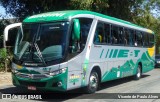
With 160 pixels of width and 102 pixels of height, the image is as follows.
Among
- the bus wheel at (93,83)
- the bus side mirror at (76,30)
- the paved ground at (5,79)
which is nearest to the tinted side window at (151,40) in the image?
the bus wheel at (93,83)

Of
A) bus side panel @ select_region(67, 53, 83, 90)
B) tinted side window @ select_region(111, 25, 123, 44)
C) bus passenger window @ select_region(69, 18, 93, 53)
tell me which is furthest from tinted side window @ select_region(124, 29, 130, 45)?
bus side panel @ select_region(67, 53, 83, 90)

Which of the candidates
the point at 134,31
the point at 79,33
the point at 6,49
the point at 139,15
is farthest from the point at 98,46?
the point at 139,15

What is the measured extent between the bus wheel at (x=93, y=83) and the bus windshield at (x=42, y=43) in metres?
2.32

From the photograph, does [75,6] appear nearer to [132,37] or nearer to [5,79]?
[132,37]

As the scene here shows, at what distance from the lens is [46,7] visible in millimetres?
21469

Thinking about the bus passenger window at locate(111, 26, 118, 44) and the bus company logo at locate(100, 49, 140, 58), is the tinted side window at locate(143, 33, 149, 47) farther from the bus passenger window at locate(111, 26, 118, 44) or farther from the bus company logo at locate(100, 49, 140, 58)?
the bus passenger window at locate(111, 26, 118, 44)

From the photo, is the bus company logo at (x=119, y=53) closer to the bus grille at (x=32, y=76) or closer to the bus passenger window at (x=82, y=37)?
the bus passenger window at (x=82, y=37)

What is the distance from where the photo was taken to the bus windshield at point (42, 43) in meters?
10.5

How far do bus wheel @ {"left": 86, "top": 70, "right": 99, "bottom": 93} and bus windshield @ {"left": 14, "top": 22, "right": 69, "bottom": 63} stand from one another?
2.32 meters

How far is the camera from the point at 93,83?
41.0ft

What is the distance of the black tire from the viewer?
12203 millimetres

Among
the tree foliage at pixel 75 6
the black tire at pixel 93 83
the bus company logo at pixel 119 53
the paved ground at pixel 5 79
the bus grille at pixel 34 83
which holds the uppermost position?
the tree foliage at pixel 75 6

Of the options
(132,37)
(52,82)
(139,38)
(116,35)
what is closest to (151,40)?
(139,38)

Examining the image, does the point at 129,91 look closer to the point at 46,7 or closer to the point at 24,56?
the point at 24,56
